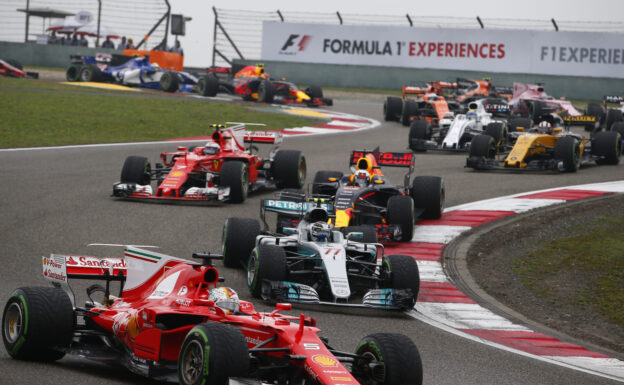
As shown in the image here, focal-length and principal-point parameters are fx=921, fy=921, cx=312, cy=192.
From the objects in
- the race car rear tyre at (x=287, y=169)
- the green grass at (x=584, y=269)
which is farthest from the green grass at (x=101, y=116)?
the green grass at (x=584, y=269)

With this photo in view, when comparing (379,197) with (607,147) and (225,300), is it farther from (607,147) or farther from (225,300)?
(607,147)

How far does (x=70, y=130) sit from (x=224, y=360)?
2157cm

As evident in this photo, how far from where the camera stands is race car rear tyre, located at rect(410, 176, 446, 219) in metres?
16.6

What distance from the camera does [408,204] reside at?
14883mm

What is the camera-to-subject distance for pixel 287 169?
1908 cm

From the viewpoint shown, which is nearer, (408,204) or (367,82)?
(408,204)

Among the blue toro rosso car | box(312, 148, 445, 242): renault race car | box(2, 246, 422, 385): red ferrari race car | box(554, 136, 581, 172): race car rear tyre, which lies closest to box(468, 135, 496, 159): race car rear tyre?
box(554, 136, 581, 172): race car rear tyre

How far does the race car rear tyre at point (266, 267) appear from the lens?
1094 centimetres

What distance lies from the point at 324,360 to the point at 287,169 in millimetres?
12385

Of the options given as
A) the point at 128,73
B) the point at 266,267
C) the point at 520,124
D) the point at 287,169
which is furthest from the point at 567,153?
the point at 128,73

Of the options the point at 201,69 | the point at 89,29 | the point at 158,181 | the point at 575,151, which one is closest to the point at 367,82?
the point at 201,69

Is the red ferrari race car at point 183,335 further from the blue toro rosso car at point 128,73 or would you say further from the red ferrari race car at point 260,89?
the blue toro rosso car at point 128,73

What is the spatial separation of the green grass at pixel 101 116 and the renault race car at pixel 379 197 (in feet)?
35.8

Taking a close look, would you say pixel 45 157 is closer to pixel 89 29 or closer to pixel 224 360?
pixel 224 360
